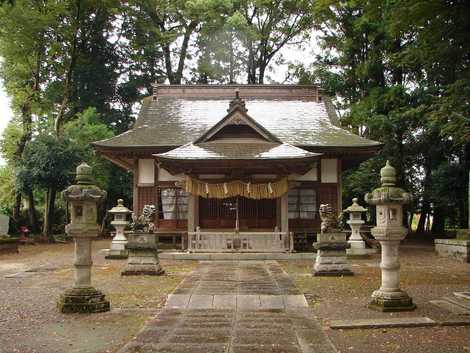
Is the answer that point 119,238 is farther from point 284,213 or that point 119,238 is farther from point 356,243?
point 356,243

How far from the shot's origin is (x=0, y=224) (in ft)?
69.4

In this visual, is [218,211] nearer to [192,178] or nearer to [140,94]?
[192,178]

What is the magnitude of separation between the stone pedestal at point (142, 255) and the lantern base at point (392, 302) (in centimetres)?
680

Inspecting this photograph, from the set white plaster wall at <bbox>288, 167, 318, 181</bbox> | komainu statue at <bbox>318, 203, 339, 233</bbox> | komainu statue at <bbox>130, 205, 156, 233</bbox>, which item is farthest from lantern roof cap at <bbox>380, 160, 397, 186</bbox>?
white plaster wall at <bbox>288, 167, 318, 181</bbox>

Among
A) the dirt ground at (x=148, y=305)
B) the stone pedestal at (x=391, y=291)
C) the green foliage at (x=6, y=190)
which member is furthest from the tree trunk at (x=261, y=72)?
the stone pedestal at (x=391, y=291)

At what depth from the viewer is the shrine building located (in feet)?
61.9

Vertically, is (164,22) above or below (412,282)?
above

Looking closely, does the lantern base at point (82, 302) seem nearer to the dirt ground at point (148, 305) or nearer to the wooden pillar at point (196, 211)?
the dirt ground at point (148, 305)

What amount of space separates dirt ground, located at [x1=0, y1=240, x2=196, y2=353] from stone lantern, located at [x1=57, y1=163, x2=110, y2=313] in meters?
0.34

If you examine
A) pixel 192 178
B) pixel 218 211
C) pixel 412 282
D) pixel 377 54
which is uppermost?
pixel 377 54

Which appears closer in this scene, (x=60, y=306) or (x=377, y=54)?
(x=60, y=306)

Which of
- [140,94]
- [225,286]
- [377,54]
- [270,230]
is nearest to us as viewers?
[225,286]

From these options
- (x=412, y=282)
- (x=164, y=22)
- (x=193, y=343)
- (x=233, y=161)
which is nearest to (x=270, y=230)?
(x=233, y=161)

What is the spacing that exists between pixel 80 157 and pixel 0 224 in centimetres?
782
